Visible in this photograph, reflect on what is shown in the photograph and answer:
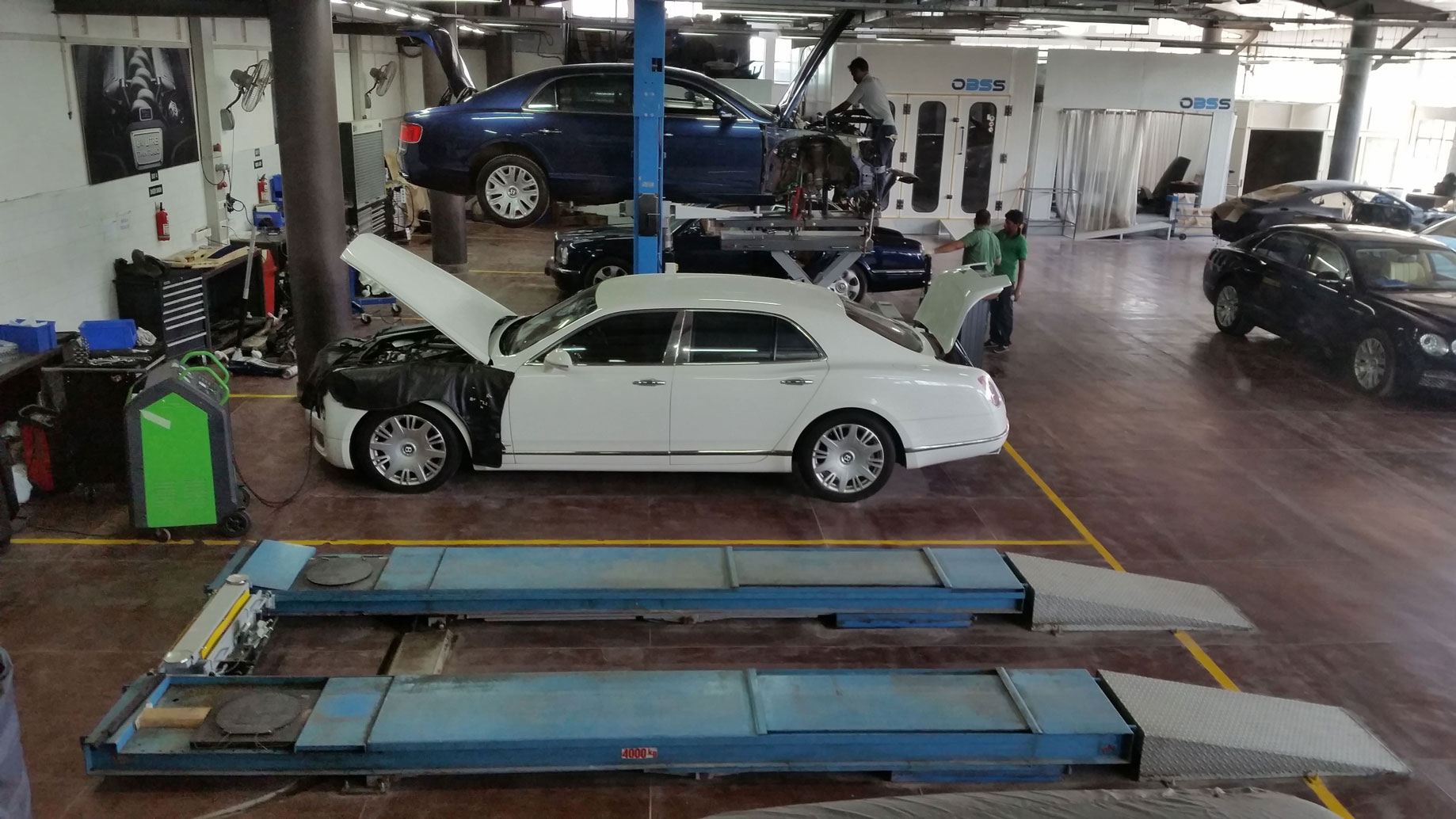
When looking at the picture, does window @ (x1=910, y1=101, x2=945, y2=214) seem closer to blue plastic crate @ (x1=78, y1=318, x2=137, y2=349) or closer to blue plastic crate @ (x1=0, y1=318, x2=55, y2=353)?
blue plastic crate @ (x1=78, y1=318, x2=137, y2=349)

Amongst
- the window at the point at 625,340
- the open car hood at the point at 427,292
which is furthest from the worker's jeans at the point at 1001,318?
the open car hood at the point at 427,292

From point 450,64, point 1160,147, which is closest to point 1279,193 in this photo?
point 1160,147

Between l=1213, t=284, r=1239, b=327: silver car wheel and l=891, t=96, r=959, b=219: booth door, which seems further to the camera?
l=891, t=96, r=959, b=219: booth door

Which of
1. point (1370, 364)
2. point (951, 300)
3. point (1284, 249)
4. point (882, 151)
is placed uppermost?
point (882, 151)

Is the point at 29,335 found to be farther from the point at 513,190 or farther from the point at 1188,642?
the point at 1188,642

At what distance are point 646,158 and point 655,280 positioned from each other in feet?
5.35

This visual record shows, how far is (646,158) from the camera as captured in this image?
8.70m

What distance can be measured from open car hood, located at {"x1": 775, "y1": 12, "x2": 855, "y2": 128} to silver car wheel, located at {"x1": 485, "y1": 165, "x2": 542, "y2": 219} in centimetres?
239

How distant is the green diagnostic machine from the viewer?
6.18 metres

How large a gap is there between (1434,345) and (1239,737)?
7135 mm

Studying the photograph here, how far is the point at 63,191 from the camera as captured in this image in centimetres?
932

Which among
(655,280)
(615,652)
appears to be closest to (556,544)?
(615,652)

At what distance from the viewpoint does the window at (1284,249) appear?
1167 cm

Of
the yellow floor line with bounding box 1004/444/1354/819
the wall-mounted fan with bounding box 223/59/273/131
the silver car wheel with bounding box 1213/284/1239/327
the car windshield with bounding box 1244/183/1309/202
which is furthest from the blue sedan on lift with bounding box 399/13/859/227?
the car windshield with bounding box 1244/183/1309/202
